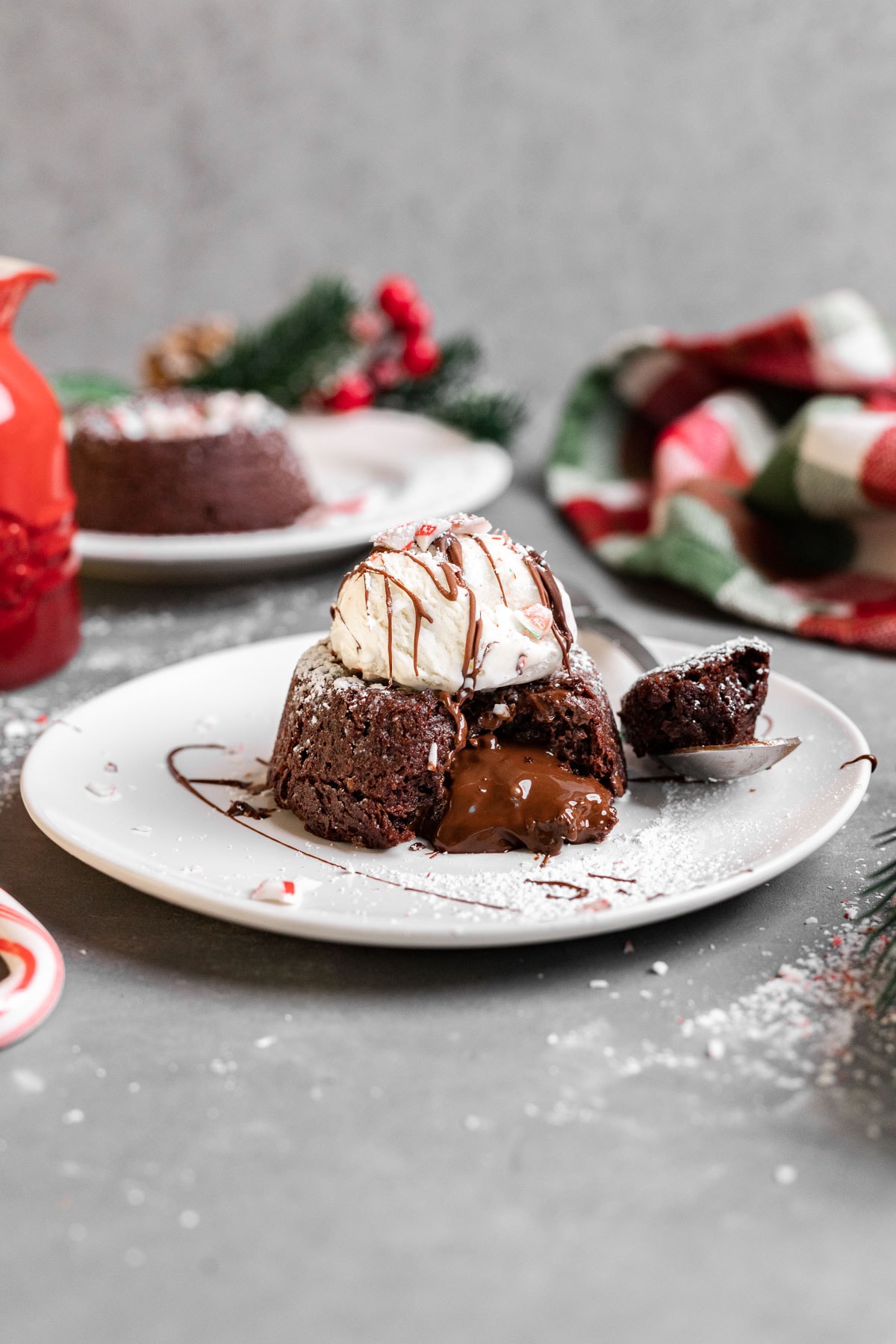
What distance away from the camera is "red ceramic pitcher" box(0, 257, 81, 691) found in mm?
2008

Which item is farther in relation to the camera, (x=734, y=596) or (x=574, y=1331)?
(x=734, y=596)

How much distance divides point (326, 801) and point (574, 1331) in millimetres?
733

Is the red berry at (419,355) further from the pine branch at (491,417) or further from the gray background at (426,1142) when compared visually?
the gray background at (426,1142)

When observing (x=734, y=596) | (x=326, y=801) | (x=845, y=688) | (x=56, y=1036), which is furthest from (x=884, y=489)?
(x=56, y=1036)

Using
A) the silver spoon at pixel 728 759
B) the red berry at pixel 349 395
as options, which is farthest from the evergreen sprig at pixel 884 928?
the red berry at pixel 349 395

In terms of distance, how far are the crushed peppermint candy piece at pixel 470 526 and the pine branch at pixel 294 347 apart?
184cm

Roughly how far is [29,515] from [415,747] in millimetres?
850

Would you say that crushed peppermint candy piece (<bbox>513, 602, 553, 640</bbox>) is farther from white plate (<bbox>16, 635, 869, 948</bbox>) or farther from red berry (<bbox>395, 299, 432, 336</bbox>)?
red berry (<bbox>395, 299, 432, 336</bbox>)

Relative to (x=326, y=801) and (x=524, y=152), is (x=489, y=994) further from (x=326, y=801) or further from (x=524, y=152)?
(x=524, y=152)

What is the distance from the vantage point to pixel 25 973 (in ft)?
4.36

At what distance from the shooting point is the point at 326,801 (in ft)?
5.20

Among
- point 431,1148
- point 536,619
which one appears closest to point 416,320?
point 536,619

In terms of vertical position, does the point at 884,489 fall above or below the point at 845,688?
above

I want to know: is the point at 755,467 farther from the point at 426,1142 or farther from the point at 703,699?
the point at 426,1142
